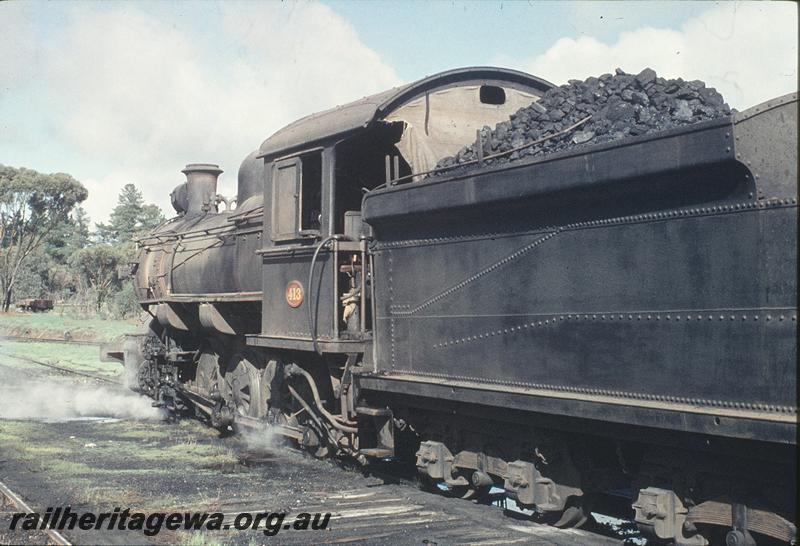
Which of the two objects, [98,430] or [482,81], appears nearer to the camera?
[482,81]

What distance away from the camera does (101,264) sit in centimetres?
4825

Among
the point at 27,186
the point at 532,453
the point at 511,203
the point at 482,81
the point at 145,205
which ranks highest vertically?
the point at 145,205

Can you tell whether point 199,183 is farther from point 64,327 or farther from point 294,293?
point 64,327

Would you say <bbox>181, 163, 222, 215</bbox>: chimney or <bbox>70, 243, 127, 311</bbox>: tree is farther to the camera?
<bbox>70, 243, 127, 311</bbox>: tree

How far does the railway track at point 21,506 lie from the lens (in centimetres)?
529

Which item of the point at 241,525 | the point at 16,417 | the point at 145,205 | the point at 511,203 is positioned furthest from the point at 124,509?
the point at 145,205

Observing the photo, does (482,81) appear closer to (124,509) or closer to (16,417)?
(124,509)

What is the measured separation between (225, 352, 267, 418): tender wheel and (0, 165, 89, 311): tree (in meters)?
38.6

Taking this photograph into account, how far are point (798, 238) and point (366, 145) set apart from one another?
4.56 m

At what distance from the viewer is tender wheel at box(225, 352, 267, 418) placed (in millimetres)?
9484

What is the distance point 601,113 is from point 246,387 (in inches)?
239

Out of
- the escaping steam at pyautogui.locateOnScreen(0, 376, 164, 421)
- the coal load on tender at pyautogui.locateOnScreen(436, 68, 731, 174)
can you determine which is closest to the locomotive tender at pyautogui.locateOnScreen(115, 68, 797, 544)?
the coal load on tender at pyautogui.locateOnScreen(436, 68, 731, 174)

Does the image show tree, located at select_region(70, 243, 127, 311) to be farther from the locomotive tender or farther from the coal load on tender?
the coal load on tender

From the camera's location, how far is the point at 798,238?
12.6 ft
